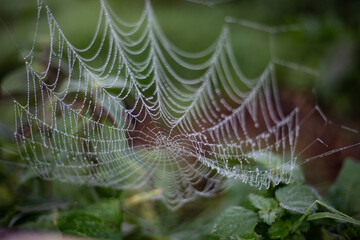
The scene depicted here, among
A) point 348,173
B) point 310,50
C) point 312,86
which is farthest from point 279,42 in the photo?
point 348,173

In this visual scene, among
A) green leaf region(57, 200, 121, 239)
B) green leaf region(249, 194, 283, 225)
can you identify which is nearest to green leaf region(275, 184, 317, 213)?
green leaf region(249, 194, 283, 225)

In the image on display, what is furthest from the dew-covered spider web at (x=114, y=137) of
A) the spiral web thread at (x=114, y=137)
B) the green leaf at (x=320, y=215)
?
the green leaf at (x=320, y=215)

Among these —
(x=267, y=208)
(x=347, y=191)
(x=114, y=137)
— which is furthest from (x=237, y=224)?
(x=114, y=137)

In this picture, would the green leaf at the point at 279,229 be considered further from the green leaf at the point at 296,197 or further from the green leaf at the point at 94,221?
the green leaf at the point at 94,221

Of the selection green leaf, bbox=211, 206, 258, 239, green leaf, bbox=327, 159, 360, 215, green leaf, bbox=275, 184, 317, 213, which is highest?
green leaf, bbox=275, 184, 317, 213

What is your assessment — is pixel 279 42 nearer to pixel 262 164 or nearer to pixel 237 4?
pixel 237 4

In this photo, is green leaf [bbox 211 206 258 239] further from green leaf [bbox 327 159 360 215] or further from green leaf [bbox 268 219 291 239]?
green leaf [bbox 327 159 360 215]

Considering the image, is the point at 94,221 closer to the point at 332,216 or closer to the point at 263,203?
the point at 263,203
